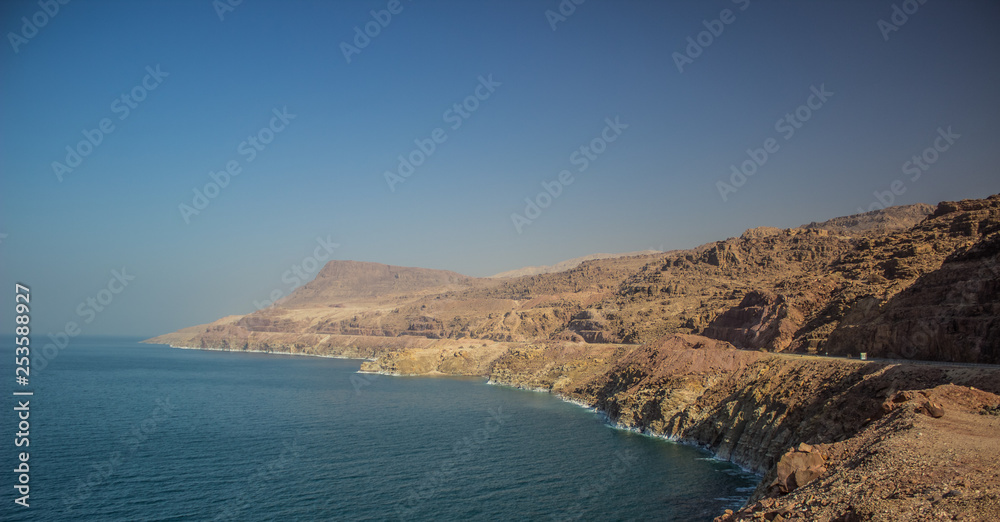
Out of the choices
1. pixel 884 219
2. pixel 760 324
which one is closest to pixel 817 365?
pixel 760 324

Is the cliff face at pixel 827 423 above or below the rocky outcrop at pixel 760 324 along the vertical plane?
below

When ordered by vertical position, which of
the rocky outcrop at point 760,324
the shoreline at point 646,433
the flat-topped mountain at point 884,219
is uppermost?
the flat-topped mountain at point 884,219

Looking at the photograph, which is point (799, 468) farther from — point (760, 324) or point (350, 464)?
point (760, 324)

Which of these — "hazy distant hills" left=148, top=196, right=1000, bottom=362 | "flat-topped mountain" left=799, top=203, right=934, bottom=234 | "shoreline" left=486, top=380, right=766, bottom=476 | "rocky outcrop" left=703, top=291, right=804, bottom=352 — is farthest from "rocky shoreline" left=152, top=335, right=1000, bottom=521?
"flat-topped mountain" left=799, top=203, right=934, bottom=234

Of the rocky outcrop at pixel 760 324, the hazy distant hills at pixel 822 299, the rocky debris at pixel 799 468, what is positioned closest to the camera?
the rocky debris at pixel 799 468

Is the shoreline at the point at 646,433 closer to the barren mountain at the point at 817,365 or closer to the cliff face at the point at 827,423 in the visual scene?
the cliff face at the point at 827,423

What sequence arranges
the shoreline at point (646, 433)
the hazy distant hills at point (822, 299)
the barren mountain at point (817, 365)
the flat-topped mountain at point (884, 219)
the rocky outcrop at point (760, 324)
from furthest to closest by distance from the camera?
the flat-topped mountain at point (884, 219)
the rocky outcrop at point (760, 324)
the shoreline at point (646, 433)
the hazy distant hills at point (822, 299)
the barren mountain at point (817, 365)

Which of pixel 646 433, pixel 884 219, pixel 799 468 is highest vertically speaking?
pixel 884 219

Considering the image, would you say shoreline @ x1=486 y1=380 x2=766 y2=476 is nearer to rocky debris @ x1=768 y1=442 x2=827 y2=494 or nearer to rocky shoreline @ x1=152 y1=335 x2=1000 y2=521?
rocky shoreline @ x1=152 y1=335 x2=1000 y2=521

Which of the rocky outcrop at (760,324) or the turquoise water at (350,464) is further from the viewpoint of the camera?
the rocky outcrop at (760,324)

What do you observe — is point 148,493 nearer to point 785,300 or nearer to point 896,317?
point 896,317

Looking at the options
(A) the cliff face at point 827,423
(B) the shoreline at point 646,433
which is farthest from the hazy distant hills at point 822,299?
(B) the shoreline at point 646,433
